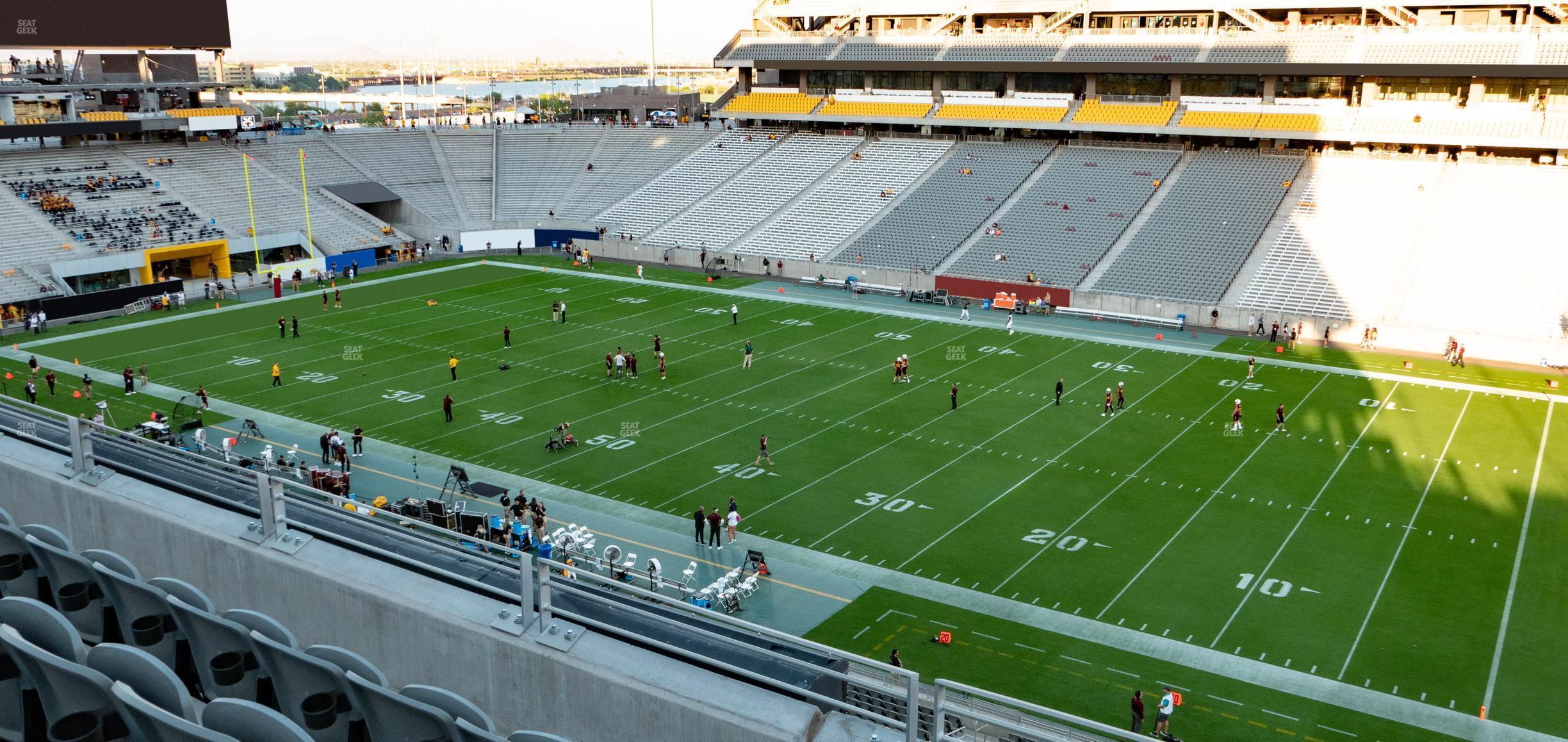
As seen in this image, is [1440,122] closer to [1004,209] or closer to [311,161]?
[1004,209]

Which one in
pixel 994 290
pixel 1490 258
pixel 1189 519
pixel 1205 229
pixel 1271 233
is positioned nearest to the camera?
pixel 1189 519

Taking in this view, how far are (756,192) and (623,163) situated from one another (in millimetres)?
11630

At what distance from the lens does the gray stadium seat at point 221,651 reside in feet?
24.2

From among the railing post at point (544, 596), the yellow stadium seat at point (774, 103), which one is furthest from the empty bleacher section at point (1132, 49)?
the railing post at point (544, 596)

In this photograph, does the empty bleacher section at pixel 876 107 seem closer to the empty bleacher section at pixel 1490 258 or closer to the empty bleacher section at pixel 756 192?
the empty bleacher section at pixel 756 192

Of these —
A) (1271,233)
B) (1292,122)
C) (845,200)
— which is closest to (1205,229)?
(1271,233)

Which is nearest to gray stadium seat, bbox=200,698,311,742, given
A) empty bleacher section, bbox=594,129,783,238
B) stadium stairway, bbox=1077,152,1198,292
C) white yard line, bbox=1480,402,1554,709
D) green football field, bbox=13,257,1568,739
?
green football field, bbox=13,257,1568,739

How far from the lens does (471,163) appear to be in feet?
231

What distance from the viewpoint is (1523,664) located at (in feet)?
59.3

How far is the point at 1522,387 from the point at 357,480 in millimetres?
33399

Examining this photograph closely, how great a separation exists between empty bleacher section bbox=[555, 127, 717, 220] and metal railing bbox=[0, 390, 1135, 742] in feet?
182

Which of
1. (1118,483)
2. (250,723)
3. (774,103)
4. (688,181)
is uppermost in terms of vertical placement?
(774,103)

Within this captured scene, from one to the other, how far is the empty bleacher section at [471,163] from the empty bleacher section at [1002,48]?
27.9 metres

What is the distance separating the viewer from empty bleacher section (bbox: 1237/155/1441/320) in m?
43.7
